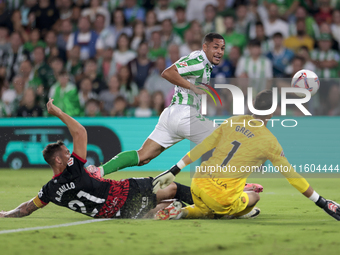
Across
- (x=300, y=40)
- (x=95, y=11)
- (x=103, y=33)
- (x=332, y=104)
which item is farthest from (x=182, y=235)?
(x=95, y=11)

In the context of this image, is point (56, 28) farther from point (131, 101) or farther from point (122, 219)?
point (122, 219)

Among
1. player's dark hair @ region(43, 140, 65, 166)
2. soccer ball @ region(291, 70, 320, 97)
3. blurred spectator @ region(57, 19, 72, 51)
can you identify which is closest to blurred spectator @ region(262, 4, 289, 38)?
blurred spectator @ region(57, 19, 72, 51)

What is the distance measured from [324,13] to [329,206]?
31.8 feet

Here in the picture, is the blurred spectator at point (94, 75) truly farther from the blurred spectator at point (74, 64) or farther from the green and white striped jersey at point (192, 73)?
the green and white striped jersey at point (192, 73)

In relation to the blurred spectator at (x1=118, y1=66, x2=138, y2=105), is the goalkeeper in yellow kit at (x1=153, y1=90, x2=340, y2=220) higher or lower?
lower

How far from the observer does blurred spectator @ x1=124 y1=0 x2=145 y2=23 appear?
1426 cm

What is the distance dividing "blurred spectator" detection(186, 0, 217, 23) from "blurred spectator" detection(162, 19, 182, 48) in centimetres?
78

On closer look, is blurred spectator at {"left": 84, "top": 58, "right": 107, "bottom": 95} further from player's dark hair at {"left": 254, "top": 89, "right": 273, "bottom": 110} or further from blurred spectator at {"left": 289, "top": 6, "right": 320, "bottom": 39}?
player's dark hair at {"left": 254, "top": 89, "right": 273, "bottom": 110}

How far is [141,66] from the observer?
12508mm

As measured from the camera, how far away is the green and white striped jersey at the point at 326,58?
1195cm

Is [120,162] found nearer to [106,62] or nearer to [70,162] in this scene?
[70,162]

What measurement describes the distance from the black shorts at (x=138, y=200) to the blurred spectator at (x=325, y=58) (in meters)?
7.82

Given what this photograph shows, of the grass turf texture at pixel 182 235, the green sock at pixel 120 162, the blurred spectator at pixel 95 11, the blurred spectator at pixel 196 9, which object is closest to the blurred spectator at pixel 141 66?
the blurred spectator at pixel 196 9

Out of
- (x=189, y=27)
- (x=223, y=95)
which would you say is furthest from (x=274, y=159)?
(x=189, y=27)
